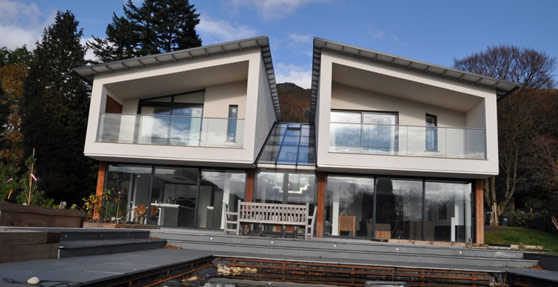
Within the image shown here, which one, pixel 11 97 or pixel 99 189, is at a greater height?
pixel 11 97

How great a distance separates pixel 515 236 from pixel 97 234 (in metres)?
17.7

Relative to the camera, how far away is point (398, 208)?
1312 cm

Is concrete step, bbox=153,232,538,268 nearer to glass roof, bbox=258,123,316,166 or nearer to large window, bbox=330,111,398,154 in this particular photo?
large window, bbox=330,111,398,154

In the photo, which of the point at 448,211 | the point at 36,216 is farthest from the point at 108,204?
the point at 448,211

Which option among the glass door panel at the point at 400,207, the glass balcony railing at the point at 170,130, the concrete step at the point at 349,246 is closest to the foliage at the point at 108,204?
the glass balcony railing at the point at 170,130

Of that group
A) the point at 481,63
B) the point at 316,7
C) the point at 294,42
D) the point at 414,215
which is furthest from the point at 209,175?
the point at 481,63

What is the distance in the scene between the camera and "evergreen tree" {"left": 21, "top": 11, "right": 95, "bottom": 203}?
19.1m

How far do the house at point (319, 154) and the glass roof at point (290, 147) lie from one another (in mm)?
67

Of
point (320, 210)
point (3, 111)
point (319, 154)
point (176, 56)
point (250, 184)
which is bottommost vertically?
point (320, 210)

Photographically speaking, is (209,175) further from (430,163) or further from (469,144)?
(469,144)

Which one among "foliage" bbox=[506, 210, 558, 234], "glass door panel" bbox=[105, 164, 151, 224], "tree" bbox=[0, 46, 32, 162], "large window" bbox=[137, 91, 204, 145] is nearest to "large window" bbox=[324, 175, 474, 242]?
"large window" bbox=[137, 91, 204, 145]

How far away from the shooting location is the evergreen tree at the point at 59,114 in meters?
19.1

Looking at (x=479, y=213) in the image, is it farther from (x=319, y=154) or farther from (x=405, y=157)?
(x=319, y=154)

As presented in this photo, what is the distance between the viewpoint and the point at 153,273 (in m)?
5.05
